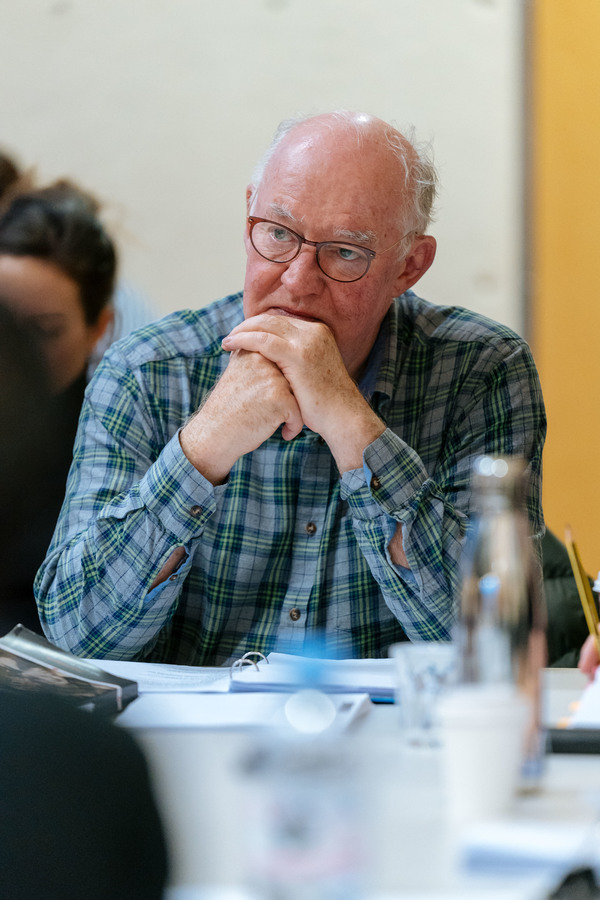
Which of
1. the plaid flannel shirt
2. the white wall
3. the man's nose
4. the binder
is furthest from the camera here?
the white wall

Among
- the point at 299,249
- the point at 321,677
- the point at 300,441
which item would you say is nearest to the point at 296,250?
the point at 299,249

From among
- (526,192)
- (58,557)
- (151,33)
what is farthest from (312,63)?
(58,557)

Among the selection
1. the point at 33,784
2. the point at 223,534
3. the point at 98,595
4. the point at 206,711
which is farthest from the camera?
the point at 223,534

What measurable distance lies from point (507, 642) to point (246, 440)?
29.6 inches

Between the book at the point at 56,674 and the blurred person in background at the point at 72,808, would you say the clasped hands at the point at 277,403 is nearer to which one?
the book at the point at 56,674

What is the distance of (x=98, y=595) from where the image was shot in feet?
4.15

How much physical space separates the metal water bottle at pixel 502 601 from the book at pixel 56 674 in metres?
0.35

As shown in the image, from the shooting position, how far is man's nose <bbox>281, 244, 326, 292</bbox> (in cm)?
142

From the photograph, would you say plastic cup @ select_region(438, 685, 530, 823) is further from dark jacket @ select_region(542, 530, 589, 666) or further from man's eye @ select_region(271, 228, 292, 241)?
dark jacket @ select_region(542, 530, 589, 666)

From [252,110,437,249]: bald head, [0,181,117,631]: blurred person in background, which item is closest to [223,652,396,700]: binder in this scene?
[252,110,437,249]: bald head

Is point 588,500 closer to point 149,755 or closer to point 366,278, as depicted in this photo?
point 366,278

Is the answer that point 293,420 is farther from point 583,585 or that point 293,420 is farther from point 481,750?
point 481,750

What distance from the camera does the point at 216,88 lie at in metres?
2.33

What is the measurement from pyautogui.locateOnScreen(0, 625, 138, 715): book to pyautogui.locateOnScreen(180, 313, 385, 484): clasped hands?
1.32ft
